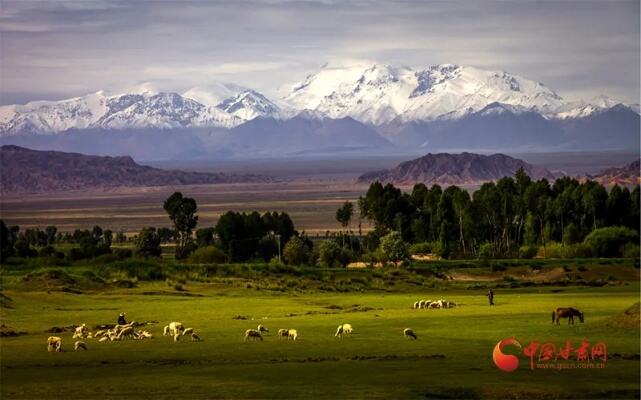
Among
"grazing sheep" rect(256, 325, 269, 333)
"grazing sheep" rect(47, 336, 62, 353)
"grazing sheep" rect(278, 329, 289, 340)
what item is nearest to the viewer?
"grazing sheep" rect(47, 336, 62, 353)

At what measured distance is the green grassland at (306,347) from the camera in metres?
35.1

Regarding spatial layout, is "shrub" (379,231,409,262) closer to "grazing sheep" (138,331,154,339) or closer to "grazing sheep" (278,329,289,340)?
"grazing sheep" (138,331,154,339)

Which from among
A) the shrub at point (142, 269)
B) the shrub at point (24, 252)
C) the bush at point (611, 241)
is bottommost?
the shrub at point (142, 269)

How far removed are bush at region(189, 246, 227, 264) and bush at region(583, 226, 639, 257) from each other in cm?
3599

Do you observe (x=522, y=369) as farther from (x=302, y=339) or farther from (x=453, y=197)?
(x=453, y=197)

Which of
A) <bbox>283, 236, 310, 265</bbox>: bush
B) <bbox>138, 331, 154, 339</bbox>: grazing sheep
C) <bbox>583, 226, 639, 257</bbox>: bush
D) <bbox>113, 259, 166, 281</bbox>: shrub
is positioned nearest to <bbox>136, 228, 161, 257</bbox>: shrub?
<bbox>283, 236, 310, 265</bbox>: bush

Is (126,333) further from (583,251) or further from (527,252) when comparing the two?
(527,252)

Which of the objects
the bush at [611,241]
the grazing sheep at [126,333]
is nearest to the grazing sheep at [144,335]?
the grazing sheep at [126,333]

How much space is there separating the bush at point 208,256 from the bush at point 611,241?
35995 millimetres

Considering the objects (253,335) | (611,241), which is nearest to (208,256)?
(611,241)

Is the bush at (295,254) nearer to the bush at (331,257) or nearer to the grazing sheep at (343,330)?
the bush at (331,257)

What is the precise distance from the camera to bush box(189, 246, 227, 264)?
375 feet

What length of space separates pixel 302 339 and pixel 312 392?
43.9 feet

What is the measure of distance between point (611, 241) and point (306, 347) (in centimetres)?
7776
